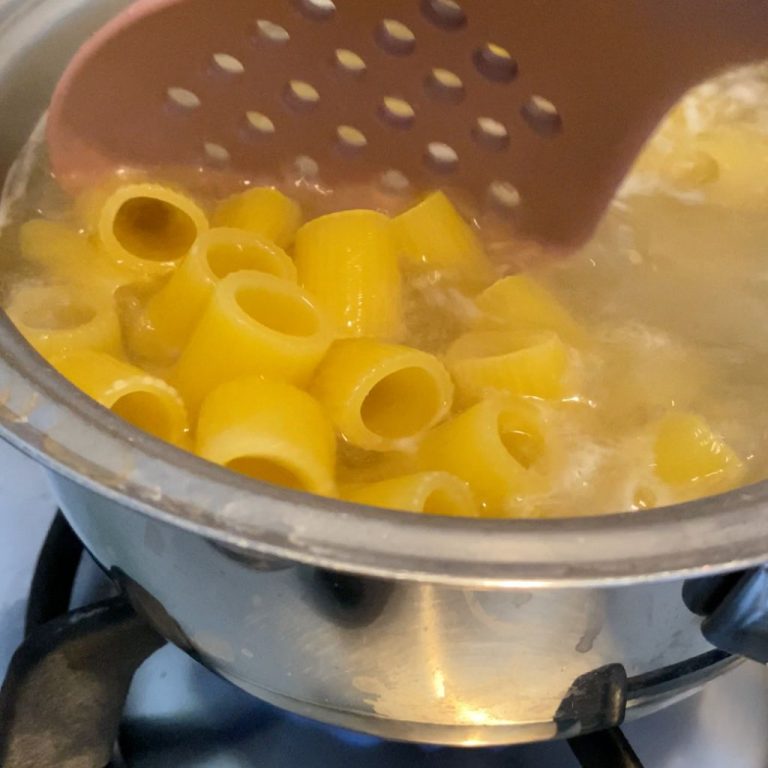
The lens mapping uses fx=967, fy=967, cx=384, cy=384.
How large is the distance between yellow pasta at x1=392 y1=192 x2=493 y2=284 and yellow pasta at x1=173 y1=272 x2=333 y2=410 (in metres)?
0.13

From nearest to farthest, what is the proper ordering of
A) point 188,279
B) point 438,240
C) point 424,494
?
1. point 424,494
2. point 188,279
3. point 438,240

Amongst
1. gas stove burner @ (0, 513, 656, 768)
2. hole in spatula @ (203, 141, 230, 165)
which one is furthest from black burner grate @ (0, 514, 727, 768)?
hole in spatula @ (203, 141, 230, 165)

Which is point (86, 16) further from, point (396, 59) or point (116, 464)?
point (116, 464)

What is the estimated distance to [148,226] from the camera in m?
0.70

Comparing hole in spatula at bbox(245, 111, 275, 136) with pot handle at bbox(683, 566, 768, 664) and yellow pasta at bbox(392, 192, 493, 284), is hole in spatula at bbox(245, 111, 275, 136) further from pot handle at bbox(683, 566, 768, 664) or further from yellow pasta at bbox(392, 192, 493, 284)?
pot handle at bbox(683, 566, 768, 664)

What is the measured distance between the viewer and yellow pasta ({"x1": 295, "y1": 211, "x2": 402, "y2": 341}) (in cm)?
64

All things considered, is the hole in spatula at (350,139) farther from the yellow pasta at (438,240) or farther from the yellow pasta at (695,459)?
the yellow pasta at (695,459)

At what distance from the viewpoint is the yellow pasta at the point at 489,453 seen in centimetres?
54

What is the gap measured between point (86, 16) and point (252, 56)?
0.11 m

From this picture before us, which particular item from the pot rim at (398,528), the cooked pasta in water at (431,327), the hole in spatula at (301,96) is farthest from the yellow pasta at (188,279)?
the pot rim at (398,528)

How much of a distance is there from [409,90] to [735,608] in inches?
16.9

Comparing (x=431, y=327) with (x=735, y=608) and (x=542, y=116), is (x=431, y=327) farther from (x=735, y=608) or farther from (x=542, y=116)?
(x=735, y=608)

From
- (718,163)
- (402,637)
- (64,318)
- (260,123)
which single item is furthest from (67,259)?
(718,163)

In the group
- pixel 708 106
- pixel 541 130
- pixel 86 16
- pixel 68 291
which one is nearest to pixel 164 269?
pixel 68 291
